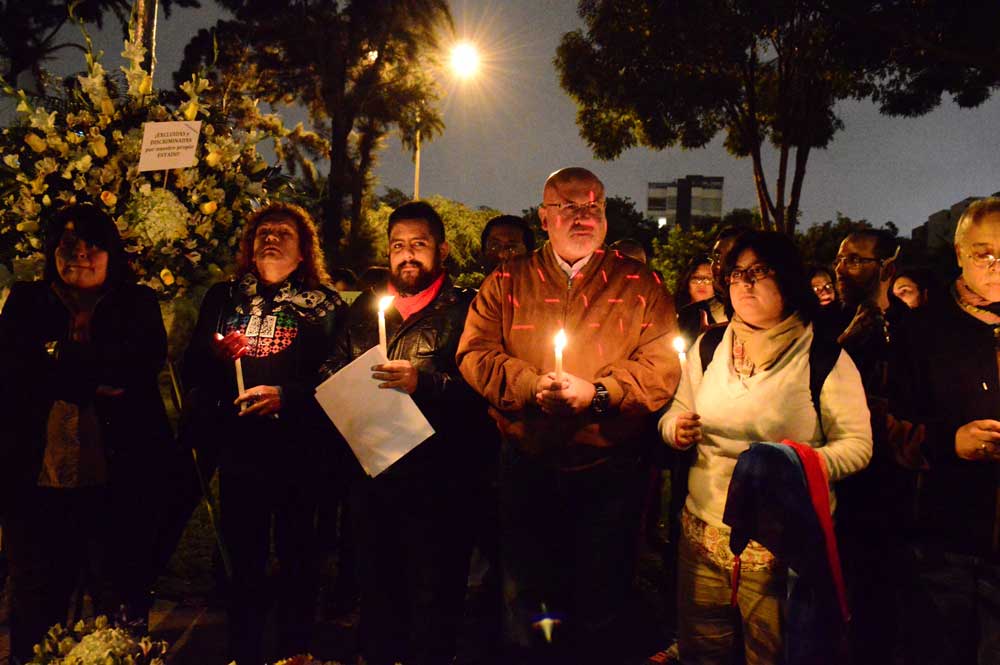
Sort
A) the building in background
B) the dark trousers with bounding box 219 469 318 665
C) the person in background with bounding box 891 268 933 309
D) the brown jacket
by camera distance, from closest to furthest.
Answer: the brown jacket, the dark trousers with bounding box 219 469 318 665, the person in background with bounding box 891 268 933 309, the building in background

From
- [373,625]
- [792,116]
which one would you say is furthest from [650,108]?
[373,625]

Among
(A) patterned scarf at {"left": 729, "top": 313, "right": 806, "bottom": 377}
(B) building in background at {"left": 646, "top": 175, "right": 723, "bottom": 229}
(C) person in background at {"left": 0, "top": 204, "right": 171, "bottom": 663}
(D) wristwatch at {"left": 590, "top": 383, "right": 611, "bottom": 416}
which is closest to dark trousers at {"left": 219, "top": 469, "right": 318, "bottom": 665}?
(C) person in background at {"left": 0, "top": 204, "right": 171, "bottom": 663}

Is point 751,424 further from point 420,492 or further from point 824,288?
point 824,288

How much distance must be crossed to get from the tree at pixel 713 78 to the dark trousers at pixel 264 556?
13.1m

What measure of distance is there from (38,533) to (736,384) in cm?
294

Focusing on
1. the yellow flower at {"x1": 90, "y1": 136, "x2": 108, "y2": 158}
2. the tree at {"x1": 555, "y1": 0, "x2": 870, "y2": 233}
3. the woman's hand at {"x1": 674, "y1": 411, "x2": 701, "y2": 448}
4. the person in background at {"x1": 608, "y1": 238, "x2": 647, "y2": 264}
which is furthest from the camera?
the tree at {"x1": 555, "y1": 0, "x2": 870, "y2": 233}

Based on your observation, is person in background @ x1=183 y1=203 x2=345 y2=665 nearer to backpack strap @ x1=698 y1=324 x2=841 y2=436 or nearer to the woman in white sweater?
the woman in white sweater

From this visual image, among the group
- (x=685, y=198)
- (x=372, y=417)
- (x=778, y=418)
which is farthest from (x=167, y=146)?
(x=685, y=198)

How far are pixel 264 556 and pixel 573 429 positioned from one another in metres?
1.63

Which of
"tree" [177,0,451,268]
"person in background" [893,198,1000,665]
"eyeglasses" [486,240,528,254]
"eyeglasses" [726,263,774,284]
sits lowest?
"person in background" [893,198,1000,665]

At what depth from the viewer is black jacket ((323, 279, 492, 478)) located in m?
3.12

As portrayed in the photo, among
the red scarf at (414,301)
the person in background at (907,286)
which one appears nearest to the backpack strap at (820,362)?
the red scarf at (414,301)

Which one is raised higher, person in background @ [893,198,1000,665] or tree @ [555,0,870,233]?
tree @ [555,0,870,233]

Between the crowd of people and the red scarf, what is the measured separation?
11 mm
